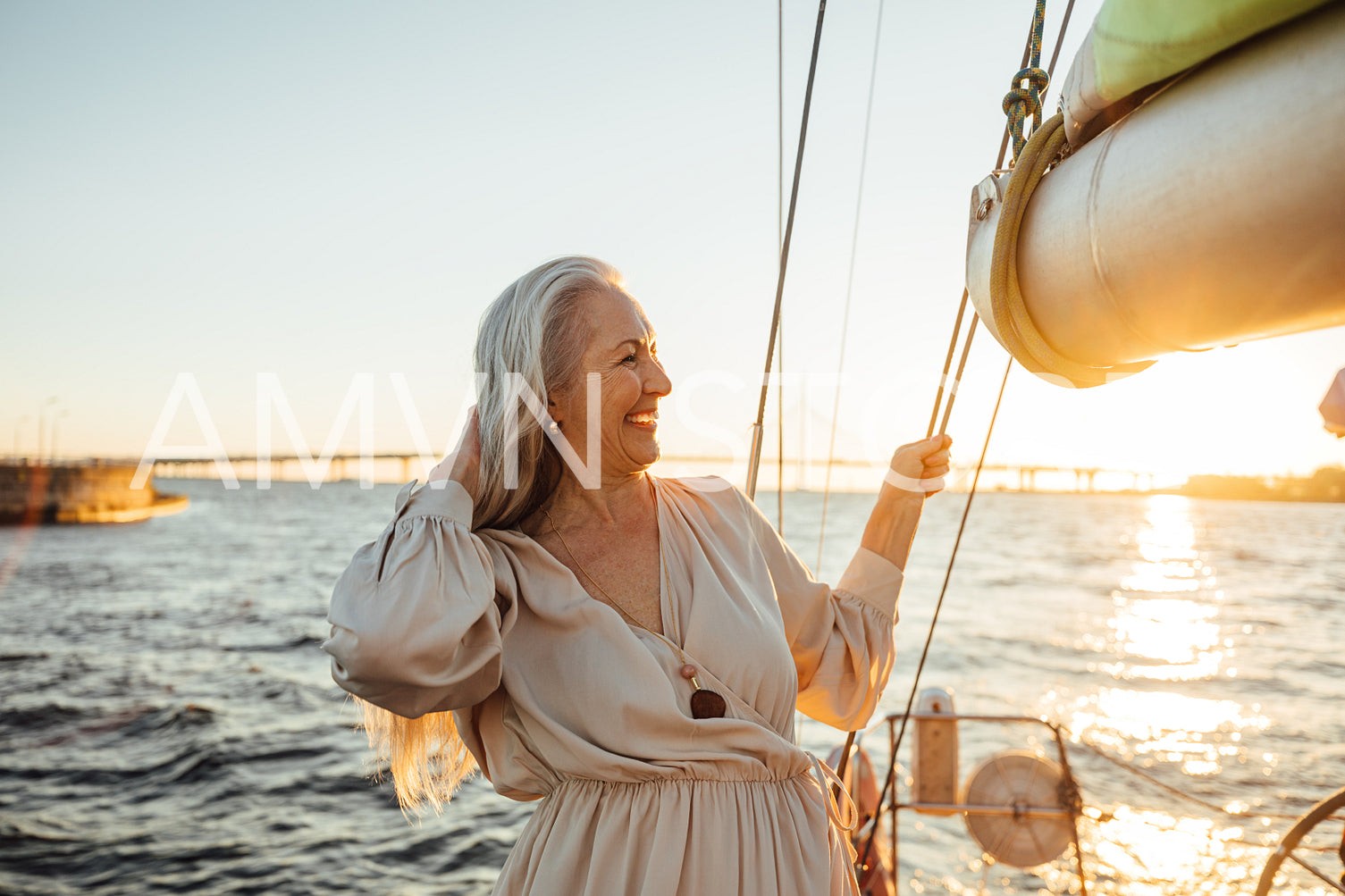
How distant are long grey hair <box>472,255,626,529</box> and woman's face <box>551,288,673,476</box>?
0.9 inches

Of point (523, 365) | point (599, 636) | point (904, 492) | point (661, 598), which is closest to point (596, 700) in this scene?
point (599, 636)

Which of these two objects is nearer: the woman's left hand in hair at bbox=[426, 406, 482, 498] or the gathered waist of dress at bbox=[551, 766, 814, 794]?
the gathered waist of dress at bbox=[551, 766, 814, 794]

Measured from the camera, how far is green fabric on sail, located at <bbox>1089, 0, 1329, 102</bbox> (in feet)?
2.27

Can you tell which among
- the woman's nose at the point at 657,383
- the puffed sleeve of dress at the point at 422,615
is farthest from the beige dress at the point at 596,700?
the woman's nose at the point at 657,383

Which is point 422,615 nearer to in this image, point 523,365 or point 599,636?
point 599,636

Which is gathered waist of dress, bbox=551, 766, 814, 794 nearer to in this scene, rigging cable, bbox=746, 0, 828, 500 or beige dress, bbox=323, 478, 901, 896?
beige dress, bbox=323, 478, 901, 896

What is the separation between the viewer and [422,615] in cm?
136

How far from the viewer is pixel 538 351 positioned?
162cm

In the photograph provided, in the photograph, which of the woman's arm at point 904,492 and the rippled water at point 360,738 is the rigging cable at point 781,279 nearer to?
the woman's arm at point 904,492

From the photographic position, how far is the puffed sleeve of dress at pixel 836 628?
1797 millimetres

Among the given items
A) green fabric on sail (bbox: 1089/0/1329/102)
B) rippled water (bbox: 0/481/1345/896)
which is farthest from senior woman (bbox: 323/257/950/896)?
rippled water (bbox: 0/481/1345/896)

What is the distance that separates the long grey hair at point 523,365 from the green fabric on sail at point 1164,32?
96 centimetres

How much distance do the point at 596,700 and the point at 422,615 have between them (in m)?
0.32

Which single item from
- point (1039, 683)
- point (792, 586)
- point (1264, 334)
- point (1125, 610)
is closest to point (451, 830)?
point (792, 586)
